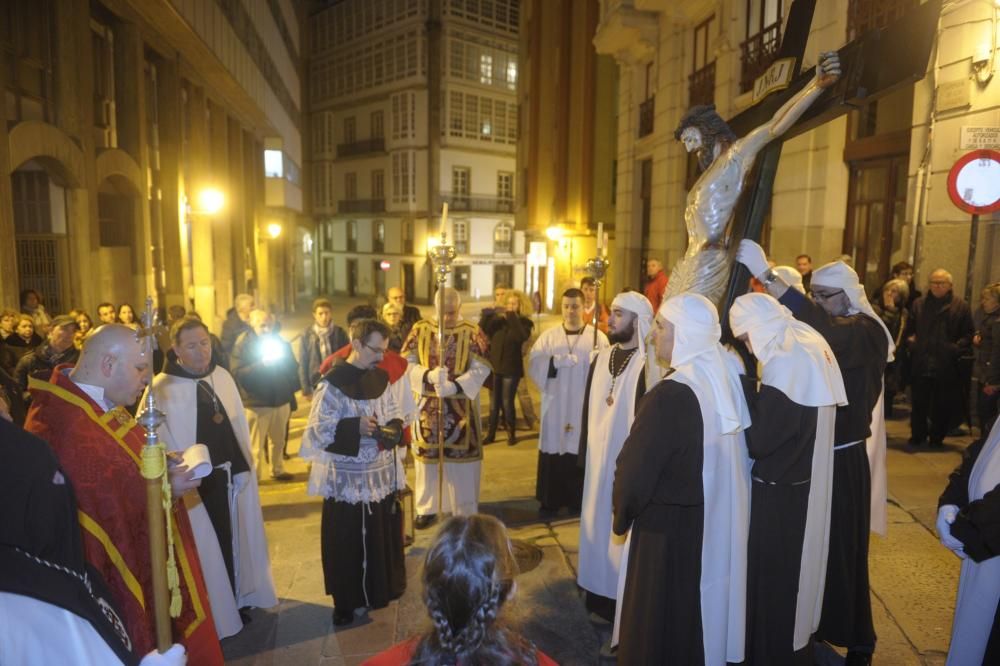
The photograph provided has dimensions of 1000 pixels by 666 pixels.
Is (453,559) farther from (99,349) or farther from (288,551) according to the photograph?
(288,551)

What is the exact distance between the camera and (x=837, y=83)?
10.9 feet

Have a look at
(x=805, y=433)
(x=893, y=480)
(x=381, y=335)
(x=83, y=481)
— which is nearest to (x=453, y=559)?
(x=83, y=481)

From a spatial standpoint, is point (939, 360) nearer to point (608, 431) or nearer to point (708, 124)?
point (608, 431)

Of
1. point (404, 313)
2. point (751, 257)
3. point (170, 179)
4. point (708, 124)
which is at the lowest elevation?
point (404, 313)

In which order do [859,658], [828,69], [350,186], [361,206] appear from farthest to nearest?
[350,186]
[361,206]
[859,658]
[828,69]

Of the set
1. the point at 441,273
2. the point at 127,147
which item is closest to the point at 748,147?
the point at 441,273

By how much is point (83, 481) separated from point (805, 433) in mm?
3177

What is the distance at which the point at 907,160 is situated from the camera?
9219 mm

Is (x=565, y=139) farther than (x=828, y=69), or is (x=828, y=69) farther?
(x=565, y=139)

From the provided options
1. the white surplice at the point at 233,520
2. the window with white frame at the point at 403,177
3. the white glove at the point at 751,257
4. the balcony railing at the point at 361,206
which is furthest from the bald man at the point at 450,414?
the balcony railing at the point at 361,206

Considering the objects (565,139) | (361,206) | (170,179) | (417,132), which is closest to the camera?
(170,179)

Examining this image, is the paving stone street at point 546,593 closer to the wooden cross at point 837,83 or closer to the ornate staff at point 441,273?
the ornate staff at point 441,273

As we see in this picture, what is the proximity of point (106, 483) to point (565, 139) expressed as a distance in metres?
22.3

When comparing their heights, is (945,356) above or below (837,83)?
below
